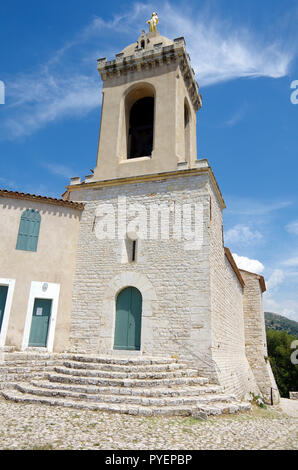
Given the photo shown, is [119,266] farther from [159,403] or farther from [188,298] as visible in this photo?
[159,403]

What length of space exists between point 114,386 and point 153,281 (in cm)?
382

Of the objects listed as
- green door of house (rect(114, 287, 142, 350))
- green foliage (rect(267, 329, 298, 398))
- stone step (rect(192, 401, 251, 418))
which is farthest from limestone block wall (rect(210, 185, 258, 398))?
green foliage (rect(267, 329, 298, 398))

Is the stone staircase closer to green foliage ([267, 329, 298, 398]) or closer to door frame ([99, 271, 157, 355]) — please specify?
door frame ([99, 271, 157, 355])

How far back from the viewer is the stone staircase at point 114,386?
6273 mm

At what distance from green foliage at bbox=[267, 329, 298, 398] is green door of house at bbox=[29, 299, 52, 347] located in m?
30.5

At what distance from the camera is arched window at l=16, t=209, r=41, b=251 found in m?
10.7

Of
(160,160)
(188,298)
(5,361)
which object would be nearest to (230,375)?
(188,298)

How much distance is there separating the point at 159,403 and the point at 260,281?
14.7 metres

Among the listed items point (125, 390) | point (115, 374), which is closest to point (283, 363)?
point (115, 374)

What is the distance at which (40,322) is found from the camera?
33.8 feet

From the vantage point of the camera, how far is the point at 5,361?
8406mm

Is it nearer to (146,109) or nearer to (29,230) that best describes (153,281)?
(29,230)

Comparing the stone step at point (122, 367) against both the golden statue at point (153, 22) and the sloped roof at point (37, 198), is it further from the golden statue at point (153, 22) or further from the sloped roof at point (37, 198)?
the golden statue at point (153, 22)
